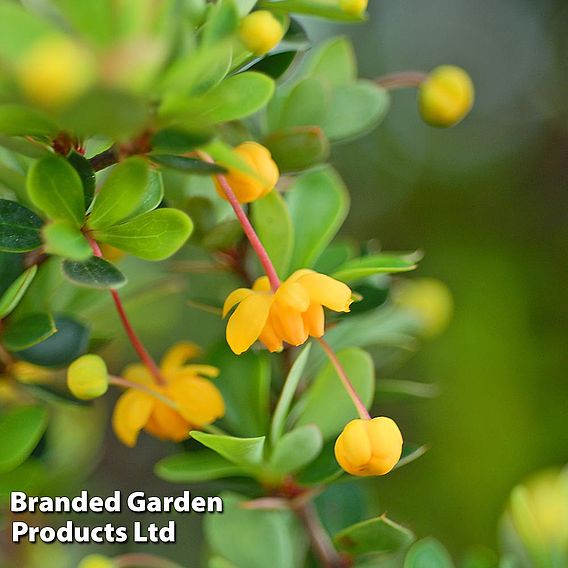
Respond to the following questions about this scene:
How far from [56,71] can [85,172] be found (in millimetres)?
186

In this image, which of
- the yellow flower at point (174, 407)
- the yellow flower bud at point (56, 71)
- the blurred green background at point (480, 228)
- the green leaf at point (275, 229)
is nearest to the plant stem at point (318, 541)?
the yellow flower at point (174, 407)

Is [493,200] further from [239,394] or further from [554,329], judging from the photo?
[239,394]

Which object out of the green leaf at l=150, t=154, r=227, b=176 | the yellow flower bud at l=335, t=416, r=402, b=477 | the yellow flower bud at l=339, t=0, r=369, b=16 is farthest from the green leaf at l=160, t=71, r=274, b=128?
the yellow flower bud at l=335, t=416, r=402, b=477

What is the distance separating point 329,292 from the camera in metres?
0.65

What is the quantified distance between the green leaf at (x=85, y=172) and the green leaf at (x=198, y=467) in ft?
0.81

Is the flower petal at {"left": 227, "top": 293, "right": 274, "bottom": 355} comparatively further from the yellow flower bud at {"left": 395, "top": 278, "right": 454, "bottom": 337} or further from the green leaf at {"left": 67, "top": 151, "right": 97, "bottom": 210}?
the yellow flower bud at {"left": 395, "top": 278, "right": 454, "bottom": 337}

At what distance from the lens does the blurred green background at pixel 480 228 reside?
1.78 meters

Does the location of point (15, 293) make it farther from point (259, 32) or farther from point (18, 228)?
point (259, 32)

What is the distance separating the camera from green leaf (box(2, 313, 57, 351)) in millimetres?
695

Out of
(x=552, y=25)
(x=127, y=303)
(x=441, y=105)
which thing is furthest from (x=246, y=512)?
(x=552, y=25)

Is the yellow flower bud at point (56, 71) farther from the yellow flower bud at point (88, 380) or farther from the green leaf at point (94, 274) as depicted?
the yellow flower bud at point (88, 380)

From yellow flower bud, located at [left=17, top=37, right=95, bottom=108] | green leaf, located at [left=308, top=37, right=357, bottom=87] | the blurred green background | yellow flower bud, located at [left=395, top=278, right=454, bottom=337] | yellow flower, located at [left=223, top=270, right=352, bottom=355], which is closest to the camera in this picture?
yellow flower bud, located at [left=17, top=37, right=95, bottom=108]

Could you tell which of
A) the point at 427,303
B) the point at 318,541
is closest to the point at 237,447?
the point at 318,541

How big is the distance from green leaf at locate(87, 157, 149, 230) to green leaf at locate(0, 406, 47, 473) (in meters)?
0.20
